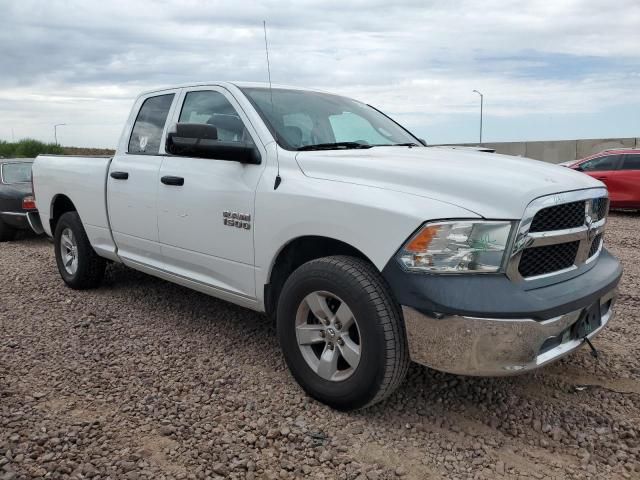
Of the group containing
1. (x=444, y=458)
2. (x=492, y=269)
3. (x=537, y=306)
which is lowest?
(x=444, y=458)

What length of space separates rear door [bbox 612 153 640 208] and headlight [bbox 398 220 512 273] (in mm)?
10474

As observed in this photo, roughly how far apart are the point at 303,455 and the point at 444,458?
2.21 feet

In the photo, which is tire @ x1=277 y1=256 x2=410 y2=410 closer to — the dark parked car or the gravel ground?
the gravel ground

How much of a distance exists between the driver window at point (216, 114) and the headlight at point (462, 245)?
5.01 feet

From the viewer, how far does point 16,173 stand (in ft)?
32.6

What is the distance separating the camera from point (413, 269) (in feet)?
8.79

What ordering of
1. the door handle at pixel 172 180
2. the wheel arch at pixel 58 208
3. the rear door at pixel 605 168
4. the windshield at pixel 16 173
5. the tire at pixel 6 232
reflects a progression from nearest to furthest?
1. the door handle at pixel 172 180
2. the wheel arch at pixel 58 208
3. the tire at pixel 6 232
4. the windshield at pixel 16 173
5. the rear door at pixel 605 168

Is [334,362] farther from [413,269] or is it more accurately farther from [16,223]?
[16,223]

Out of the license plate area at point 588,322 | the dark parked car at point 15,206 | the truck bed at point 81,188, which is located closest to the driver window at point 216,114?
the truck bed at point 81,188

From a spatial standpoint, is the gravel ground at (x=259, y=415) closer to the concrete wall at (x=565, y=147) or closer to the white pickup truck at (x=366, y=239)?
the white pickup truck at (x=366, y=239)

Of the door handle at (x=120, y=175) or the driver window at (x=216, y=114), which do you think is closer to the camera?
the driver window at (x=216, y=114)

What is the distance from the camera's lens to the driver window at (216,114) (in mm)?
3844

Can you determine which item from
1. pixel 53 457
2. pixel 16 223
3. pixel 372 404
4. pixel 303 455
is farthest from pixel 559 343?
pixel 16 223

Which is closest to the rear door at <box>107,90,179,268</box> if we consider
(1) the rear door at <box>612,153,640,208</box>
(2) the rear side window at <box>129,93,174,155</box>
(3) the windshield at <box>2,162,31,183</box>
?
(2) the rear side window at <box>129,93,174,155</box>
